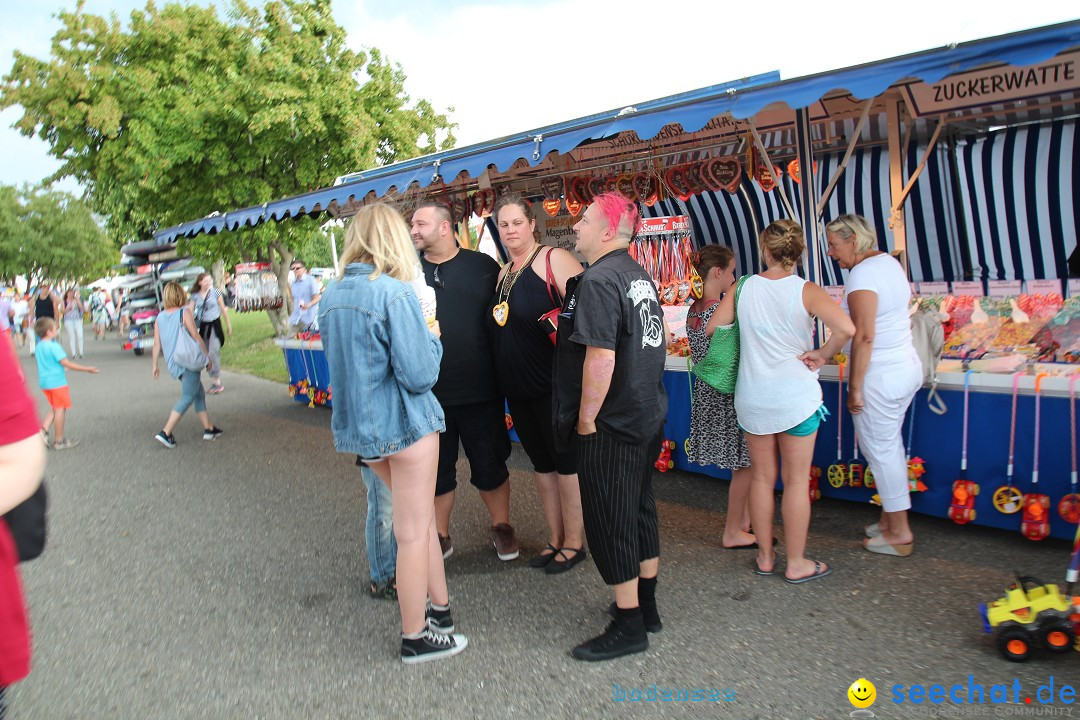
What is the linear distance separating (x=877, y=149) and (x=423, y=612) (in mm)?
5792

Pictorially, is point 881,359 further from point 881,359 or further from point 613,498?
point 613,498

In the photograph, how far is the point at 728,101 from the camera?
12.7 feet

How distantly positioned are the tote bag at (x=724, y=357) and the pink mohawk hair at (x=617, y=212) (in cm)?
87

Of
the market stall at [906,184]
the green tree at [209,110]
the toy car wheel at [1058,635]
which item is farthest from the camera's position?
the green tree at [209,110]

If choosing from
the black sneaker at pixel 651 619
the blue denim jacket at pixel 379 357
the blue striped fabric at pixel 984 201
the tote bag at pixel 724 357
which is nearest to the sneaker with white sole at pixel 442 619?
the black sneaker at pixel 651 619

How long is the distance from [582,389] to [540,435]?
97cm

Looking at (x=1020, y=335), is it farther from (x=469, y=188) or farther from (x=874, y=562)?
(x=469, y=188)

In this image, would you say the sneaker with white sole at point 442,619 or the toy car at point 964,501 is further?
the toy car at point 964,501

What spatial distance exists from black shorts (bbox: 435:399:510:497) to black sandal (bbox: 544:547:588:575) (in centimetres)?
53

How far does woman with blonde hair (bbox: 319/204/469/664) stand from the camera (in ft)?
9.26

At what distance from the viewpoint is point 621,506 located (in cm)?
288

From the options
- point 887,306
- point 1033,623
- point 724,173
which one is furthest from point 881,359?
point 724,173

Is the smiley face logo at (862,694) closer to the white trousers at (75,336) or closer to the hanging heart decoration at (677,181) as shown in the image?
the hanging heart decoration at (677,181)

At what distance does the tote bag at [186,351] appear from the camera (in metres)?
7.59
